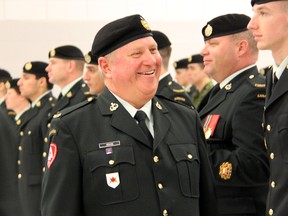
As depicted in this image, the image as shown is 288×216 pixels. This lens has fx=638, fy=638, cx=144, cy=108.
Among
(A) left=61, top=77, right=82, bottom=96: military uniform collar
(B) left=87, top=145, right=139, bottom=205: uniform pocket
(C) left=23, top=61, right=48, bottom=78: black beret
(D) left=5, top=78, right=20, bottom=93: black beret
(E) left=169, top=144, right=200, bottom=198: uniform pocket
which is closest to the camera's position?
(B) left=87, top=145, right=139, bottom=205: uniform pocket

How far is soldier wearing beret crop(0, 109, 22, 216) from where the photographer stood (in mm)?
4102

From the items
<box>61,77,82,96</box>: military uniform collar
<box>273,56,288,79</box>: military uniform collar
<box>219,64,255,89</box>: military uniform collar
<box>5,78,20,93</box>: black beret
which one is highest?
<box>273,56,288,79</box>: military uniform collar

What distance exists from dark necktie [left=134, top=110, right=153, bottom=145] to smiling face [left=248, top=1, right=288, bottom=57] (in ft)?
2.35

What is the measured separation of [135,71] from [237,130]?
976 millimetres

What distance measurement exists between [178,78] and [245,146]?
21.2 feet

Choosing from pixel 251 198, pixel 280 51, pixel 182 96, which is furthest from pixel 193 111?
pixel 182 96

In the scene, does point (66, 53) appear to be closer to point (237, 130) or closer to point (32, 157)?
point (32, 157)

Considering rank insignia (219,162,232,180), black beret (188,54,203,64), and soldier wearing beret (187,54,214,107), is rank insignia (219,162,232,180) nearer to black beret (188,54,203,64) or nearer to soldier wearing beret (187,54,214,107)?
soldier wearing beret (187,54,214,107)

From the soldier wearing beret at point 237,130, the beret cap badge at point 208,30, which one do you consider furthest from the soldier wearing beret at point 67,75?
the soldier wearing beret at point 237,130

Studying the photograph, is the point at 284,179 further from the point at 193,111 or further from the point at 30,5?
the point at 30,5

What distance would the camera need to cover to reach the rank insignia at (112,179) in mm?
2766

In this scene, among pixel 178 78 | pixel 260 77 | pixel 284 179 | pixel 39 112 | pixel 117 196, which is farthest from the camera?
pixel 178 78

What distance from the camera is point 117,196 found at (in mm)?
2754

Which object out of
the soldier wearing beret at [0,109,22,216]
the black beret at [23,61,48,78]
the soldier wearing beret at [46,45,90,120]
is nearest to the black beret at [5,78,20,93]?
the black beret at [23,61,48,78]
